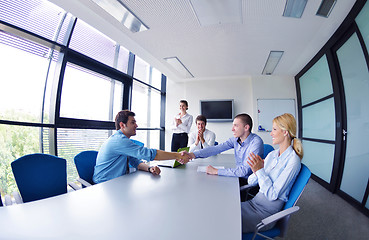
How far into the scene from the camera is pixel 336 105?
3.24 m

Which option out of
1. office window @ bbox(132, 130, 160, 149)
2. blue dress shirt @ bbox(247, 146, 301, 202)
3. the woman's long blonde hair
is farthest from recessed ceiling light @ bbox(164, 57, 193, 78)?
blue dress shirt @ bbox(247, 146, 301, 202)

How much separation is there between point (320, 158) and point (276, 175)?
3.45 meters

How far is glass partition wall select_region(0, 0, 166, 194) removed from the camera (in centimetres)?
229

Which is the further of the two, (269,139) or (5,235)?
(269,139)

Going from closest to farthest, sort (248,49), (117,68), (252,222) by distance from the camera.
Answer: (252,222) → (248,49) → (117,68)

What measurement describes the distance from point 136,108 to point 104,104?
4.24 ft

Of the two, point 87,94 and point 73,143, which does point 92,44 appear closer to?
point 87,94

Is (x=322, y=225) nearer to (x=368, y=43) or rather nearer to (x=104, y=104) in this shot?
(x=368, y=43)

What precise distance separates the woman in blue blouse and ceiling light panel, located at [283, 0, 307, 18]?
1.92m

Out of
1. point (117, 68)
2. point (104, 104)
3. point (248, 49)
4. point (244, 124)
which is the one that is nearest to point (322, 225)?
point (244, 124)

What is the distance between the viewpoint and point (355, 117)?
109 inches

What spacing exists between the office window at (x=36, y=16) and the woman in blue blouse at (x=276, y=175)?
326 cm

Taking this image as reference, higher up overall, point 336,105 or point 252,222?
point 336,105

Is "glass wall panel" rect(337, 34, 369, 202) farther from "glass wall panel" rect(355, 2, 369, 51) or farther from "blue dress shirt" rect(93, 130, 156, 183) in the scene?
"blue dress shirt" rect(93, 130, 156, 183)
